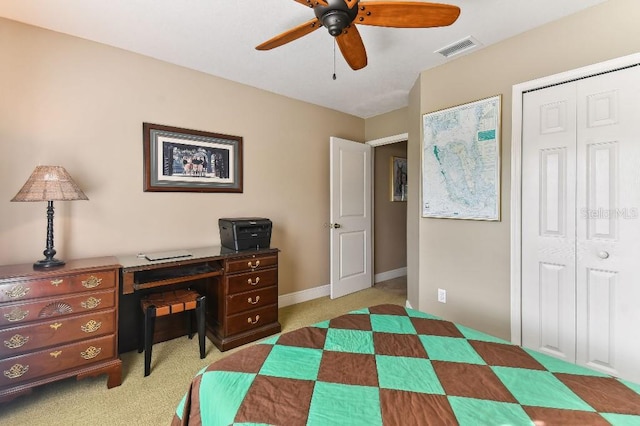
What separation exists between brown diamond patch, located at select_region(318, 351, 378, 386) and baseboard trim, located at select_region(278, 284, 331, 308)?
2277 mm

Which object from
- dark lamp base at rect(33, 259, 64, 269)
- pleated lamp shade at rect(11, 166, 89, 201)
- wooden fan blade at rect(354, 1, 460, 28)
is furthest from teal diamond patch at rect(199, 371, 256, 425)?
wooden fan blade at rect(354, 1, 460, 28)

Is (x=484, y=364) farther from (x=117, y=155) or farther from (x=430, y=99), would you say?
(x=117, y=155)

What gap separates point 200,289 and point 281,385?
81.3 inches

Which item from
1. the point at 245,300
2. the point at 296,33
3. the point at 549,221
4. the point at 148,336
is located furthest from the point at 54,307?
the point at 549,221

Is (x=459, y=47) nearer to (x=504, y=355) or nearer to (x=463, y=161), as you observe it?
(x=463, y=161)

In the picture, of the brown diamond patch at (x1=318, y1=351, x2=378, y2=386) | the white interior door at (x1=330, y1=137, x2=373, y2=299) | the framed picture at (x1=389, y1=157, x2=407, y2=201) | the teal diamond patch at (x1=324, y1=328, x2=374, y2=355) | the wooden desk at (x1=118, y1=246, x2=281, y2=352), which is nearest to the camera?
the brown diamond patch at (x1=318, y1=351, x2=378, y2=386)

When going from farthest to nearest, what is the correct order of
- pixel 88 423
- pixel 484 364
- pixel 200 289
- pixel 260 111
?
pixel 260 111 → pixel 200 289 → pixel 88 423 → pixel 484 364

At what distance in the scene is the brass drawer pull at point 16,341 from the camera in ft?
5.41

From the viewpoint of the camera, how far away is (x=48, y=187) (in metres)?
1.84

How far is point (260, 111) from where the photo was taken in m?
3.28

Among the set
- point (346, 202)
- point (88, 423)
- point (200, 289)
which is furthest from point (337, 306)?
point (88, 423)

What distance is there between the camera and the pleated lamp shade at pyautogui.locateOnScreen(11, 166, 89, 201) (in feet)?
5.93

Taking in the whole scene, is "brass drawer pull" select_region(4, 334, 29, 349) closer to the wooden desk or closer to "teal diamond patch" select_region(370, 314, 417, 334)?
the wooden desk

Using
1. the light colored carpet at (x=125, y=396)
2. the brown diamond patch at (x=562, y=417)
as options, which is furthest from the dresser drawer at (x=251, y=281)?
the brown diamond patch at (x=562, y=417)
